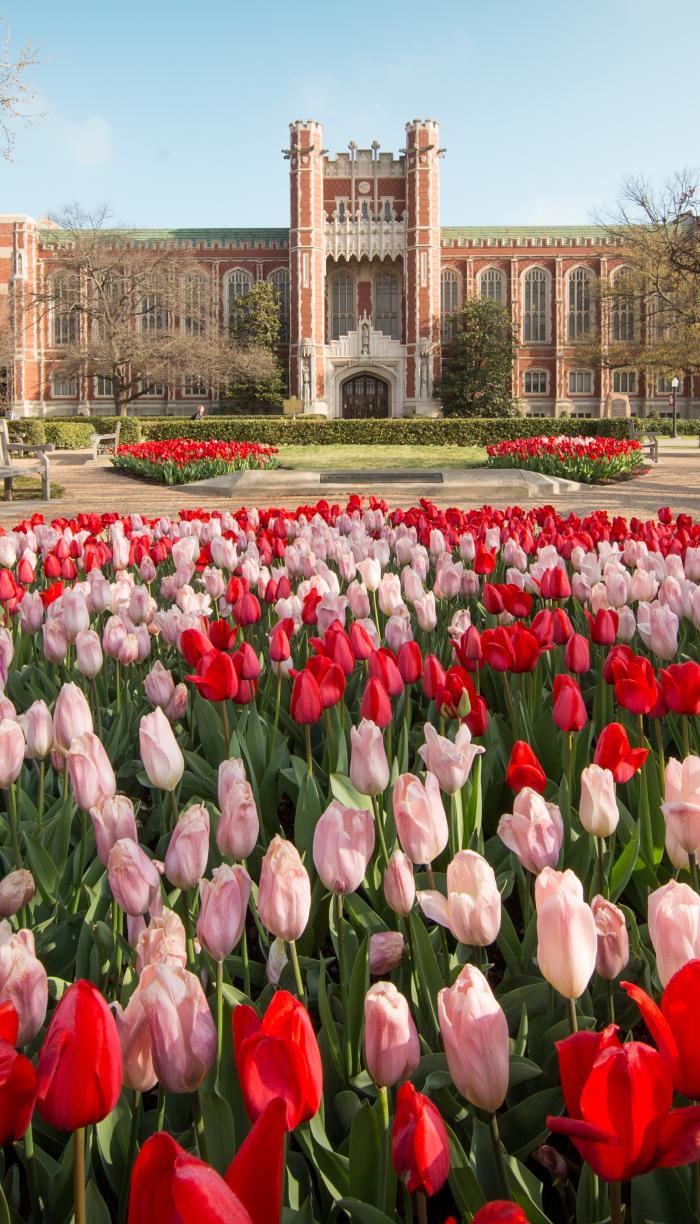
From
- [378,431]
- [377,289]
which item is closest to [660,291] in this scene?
[378,431]

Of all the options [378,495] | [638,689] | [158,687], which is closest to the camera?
[638,689]

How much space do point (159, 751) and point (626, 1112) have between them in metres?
Result: 0.97

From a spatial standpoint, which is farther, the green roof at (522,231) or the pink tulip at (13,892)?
the green roof at (522,231)

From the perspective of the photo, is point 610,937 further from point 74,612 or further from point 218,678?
point 74,612

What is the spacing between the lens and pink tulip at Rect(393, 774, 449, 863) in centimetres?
116

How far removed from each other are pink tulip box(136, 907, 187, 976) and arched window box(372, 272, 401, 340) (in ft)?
157

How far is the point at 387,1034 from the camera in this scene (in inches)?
32.7

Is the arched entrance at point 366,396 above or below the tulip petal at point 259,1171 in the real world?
above

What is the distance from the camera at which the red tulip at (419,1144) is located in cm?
70

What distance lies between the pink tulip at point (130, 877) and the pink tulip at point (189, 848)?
5 cm

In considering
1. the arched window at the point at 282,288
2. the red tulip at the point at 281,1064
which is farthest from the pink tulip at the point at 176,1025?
the arched window at the point at 282,288

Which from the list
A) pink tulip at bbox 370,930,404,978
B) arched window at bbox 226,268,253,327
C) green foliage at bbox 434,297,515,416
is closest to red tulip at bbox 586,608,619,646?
pink tulip at bbox 370,930,404,978

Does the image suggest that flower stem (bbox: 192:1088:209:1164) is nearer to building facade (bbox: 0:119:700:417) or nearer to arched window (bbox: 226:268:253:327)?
building facade (bbox: 0:119:700:417)

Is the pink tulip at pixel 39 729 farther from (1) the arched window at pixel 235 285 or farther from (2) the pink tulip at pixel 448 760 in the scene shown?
(1) the arched window at pixel 235 285
